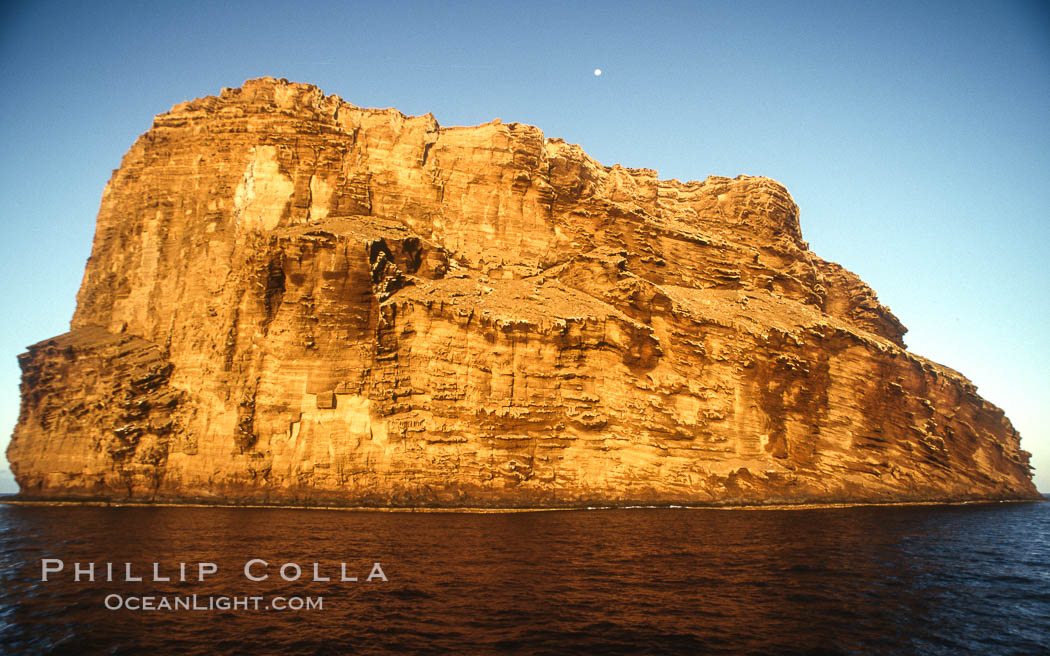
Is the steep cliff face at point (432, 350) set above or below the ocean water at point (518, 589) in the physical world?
above

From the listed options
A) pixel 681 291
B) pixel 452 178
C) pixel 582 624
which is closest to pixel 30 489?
pixel 452 178

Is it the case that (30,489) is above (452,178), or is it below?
below

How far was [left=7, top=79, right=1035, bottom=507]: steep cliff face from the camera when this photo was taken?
35281 millimetres

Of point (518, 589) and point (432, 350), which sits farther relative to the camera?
point (432, 350)

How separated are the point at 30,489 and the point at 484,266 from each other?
34.2 metres

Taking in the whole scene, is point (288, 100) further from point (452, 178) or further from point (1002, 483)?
point (1002, 483)

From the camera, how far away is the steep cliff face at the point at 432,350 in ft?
116

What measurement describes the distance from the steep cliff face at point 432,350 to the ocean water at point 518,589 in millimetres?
9175

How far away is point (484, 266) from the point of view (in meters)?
45.3

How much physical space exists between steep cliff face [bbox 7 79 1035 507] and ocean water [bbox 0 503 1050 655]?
9.18 m

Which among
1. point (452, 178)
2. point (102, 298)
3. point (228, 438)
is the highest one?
point (452, 178)

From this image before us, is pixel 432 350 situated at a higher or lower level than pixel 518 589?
higher

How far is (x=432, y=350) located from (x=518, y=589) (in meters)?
24.0

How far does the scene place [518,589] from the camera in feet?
46.9
